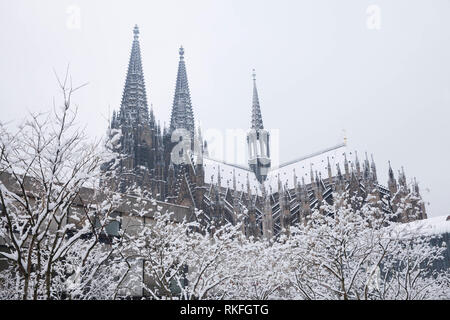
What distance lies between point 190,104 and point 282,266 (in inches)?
1405

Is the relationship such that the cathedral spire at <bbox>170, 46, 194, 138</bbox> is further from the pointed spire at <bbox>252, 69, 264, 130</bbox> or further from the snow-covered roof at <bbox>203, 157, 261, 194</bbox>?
the pointed spire at <bbox>252, 69, 264, 130</bbox>

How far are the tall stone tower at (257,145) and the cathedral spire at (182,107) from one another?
467 inches

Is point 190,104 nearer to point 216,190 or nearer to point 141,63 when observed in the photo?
point 141,63

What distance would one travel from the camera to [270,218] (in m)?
40.5

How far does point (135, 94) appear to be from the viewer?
47.1 metres

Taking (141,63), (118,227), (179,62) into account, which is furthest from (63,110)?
(179,62)

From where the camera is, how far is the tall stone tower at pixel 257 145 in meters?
58.9

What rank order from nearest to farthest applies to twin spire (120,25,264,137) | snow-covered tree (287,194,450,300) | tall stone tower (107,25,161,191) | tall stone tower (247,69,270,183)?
snow-covered tree (287,194,450,300) < tall stone tower (107,25,161,191) < twin spire (120,25,264,137) < tall stone tower (247,69,270,183)

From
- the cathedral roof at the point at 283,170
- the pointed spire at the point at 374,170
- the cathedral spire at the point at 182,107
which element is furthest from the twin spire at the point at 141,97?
the pointed spire at the point at 374,170

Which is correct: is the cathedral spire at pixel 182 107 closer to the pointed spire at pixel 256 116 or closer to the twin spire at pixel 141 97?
the twin spire at pixel 141 97

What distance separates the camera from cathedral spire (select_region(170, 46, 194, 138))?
50459 millimetres

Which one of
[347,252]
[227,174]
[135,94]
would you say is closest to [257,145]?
[227,174]

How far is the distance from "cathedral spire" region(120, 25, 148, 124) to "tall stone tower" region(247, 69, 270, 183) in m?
18.5

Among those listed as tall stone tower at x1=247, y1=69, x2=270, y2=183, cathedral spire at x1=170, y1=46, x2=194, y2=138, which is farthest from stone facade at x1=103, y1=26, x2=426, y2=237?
tall stone tower at x1=247, y1=69, x2=270, y2=183
